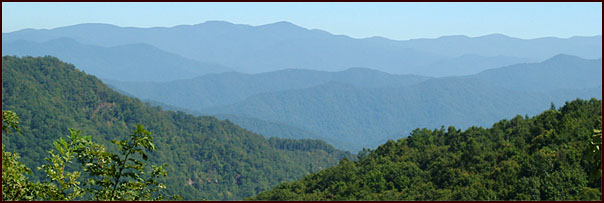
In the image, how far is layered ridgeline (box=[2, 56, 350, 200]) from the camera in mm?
91562

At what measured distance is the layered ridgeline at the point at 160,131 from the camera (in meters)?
91.6

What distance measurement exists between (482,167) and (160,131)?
73794mm

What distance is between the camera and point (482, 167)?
124ft

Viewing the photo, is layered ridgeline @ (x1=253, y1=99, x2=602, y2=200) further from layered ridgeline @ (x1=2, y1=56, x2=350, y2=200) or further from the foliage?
layered ridgeline @ (x1=2, y1=56, x2=350, y2=200)

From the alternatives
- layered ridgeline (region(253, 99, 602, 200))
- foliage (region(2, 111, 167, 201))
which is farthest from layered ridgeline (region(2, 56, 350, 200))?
foliage (region(2, 111, 167, 201))

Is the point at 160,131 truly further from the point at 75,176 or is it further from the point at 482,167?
the point at 75,176

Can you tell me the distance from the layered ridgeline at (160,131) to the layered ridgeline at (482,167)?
4476cm

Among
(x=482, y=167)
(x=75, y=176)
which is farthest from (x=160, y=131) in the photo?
(x=75, y=176)

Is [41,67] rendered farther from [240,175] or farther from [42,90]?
[240,175]

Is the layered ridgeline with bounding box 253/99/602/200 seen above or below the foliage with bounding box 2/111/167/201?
above

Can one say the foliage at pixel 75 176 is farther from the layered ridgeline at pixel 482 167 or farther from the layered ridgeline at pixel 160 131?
the layered ridgeline at pixel 160 131

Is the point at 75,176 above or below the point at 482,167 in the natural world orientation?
below

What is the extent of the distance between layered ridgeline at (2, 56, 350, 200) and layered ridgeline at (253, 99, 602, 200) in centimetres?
4476

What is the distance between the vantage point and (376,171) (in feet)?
142
